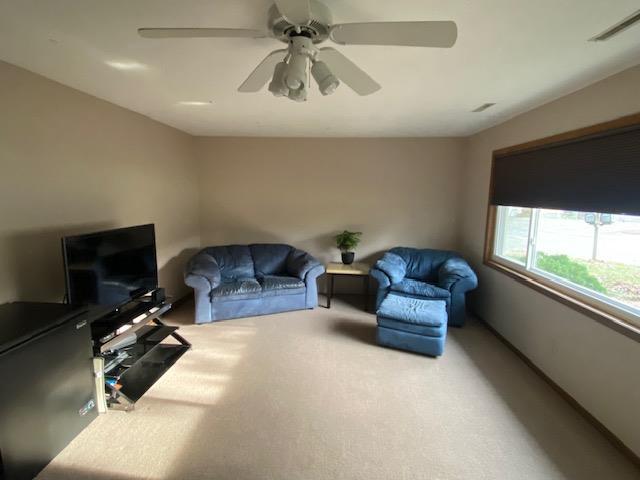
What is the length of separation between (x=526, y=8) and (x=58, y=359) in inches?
122

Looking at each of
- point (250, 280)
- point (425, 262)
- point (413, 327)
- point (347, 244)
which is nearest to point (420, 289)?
point (425, 262)

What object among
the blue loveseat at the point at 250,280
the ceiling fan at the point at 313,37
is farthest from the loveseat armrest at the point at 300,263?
the ceiling fan at the point at 313,37

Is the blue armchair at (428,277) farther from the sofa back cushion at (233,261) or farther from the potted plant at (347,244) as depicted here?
the sofa back cushion at (233,261)

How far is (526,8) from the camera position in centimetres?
134

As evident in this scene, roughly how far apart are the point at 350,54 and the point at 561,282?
8.35 ft

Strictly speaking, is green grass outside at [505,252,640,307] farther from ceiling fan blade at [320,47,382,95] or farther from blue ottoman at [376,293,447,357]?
ceiling fan blade at [320,47,382,95]

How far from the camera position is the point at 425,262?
4.13 meters

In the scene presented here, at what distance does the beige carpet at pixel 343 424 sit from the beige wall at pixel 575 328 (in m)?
0.19

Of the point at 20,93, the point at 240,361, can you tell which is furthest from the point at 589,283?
the point at 20,93

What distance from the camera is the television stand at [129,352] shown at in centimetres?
215

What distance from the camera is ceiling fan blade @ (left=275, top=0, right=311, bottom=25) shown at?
1055mm

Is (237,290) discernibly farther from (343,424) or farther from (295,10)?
(295,10)

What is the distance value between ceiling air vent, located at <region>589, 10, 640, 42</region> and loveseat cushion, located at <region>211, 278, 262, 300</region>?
355 centimetres

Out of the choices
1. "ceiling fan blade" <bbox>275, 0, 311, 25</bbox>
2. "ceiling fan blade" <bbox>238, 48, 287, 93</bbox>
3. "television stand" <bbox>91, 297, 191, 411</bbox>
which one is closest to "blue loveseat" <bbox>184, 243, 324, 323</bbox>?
"television stand" <bbox>91, 297, 191, 411</bbox>
